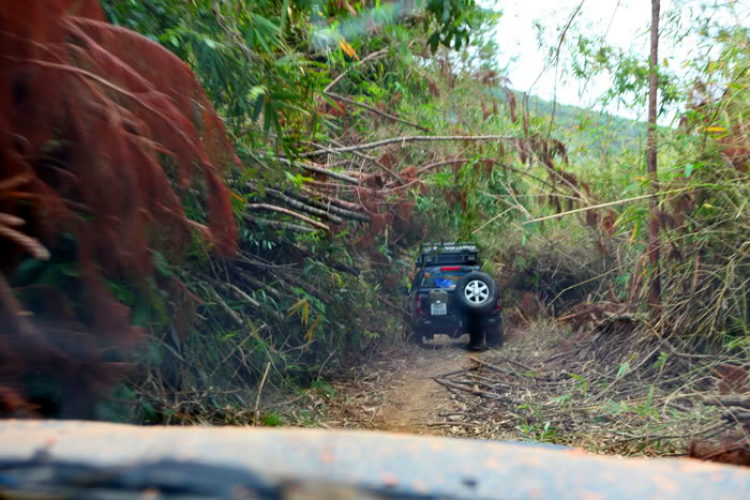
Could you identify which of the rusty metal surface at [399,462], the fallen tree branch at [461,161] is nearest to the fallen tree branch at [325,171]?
the fallen tree branch at [461,161]

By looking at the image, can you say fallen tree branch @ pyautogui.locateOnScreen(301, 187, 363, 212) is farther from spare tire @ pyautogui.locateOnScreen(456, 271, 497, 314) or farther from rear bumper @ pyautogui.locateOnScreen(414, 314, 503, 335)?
rear bumper @ pyautogui.locateOnScreen(414, 314, 503, 335)

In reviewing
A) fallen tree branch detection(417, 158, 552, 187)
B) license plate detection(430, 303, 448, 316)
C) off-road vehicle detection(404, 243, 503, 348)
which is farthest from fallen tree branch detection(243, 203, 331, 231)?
license plate detection(430, 303, 448, 316)

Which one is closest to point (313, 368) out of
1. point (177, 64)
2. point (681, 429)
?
point (681, 429)

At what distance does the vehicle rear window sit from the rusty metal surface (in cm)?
942

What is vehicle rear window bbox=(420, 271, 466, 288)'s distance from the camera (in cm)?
1055

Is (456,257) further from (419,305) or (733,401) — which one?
(733,401)

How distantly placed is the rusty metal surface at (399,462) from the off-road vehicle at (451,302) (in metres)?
7.89

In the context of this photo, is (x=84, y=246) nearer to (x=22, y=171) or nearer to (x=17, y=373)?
(x=22, y=171)

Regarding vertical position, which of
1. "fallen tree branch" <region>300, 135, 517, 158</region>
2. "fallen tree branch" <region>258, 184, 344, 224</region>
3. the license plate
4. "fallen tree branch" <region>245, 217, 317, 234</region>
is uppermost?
"fallen tree branch" <region>300, 135, 517, 158</region>

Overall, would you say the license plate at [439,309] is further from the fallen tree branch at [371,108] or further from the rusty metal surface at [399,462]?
the rusty metal surface at [399,462]

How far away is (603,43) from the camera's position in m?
7.20

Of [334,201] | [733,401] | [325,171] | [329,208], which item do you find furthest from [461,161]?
[733,401]

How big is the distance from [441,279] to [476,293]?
93 cm

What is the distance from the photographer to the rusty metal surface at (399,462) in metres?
0.91
